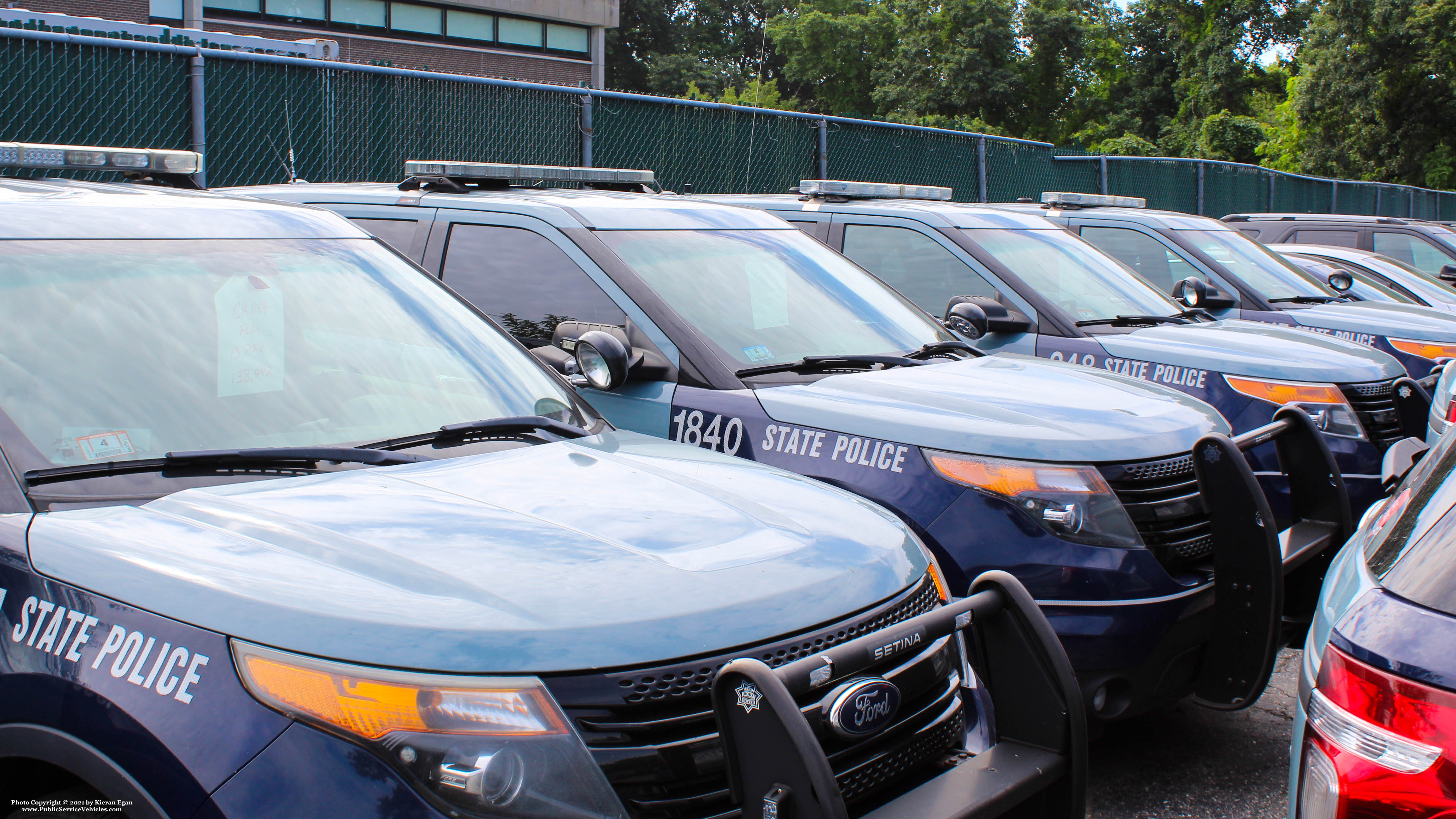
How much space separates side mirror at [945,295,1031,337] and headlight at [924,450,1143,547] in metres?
2.35

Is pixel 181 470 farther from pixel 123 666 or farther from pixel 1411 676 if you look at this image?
pixel 1411 676

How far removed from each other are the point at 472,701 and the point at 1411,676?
4.68 feet

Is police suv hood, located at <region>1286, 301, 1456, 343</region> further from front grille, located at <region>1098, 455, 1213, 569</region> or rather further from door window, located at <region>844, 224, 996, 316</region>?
front grille, located at <region>1098, 455, 1213, 569</region>

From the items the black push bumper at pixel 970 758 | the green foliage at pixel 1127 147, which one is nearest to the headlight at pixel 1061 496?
the black push bumper at pixel 970 758

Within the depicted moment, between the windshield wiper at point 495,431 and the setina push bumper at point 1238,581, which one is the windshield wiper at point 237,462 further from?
the setina push bumper at point 1238,581

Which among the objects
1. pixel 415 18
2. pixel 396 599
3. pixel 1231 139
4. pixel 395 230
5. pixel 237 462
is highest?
pixel 415 18

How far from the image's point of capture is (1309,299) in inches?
348

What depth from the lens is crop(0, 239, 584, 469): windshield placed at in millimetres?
2451

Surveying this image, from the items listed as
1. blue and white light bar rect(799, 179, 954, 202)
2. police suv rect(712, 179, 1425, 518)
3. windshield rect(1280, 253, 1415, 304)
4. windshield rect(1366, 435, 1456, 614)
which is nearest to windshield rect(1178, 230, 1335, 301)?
windshield rect(1280, 253, 1415, 304)

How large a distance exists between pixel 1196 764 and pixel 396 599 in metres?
3.09

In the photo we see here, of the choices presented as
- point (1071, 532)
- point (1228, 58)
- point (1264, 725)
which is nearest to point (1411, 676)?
point (1071, 532)

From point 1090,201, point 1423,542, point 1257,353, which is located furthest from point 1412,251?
point 1423,542

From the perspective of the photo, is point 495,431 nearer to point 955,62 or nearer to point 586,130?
point 586,130

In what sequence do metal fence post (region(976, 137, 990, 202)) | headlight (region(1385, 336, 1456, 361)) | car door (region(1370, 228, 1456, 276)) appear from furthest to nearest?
car door (region(1370, 228, 1456, 276)) < metal fence post (region(976, 137, 990, 202)) < headlight (region(1385, 336, 1456, 361))
